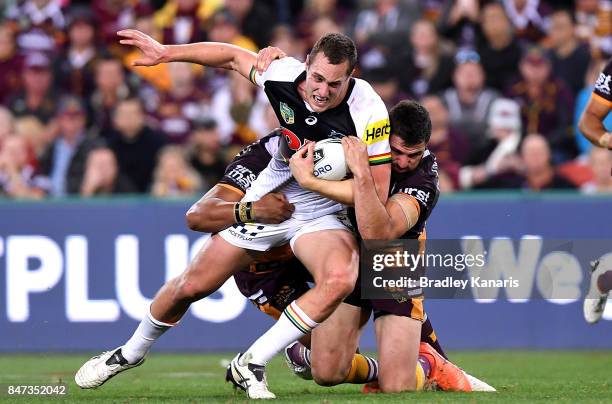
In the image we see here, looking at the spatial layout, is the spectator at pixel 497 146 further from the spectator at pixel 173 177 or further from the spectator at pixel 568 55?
the spectator at pixel 173 177

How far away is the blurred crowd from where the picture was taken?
14500 millimetres

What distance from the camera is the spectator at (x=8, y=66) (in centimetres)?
1650

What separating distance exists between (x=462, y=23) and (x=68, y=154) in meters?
5.20

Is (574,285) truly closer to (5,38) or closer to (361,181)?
(361,181)

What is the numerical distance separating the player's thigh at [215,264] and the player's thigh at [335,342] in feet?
2.45

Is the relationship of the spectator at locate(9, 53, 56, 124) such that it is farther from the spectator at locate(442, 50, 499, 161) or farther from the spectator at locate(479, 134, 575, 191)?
the spectator at locate(479, 134, 575, 191)

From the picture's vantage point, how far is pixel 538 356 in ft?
41.3

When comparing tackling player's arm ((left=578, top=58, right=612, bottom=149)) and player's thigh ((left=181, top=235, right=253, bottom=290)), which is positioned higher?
tackling player's arm ((left=578, top=58, right=612, bottom=149))

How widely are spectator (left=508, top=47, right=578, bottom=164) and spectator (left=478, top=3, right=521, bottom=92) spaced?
13.8 inches

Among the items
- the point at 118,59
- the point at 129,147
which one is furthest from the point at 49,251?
the point at 118,59

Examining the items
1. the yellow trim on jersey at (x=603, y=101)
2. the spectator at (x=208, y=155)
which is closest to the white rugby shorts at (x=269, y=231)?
the yellow trim on jersey at (x=603, y=101)

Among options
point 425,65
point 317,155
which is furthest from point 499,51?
point 317,155

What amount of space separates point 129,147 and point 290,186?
615 centimetres

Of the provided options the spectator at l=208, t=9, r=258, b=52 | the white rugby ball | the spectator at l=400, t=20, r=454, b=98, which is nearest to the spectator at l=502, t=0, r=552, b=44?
the spectator at l=400, t=20, r=454, b=98
